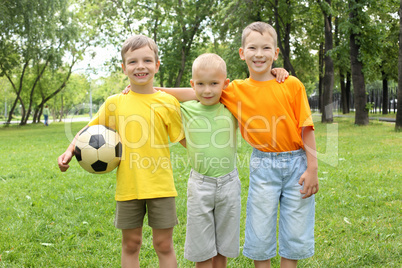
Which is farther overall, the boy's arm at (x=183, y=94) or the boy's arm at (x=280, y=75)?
the boy's arm at (x=183, y=94)

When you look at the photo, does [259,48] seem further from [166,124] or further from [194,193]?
[194,193]

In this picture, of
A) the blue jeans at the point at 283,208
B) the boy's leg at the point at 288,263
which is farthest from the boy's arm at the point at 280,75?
the boy's leg at the point at 288,263

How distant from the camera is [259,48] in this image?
263 cm

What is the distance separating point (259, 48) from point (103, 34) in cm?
2721

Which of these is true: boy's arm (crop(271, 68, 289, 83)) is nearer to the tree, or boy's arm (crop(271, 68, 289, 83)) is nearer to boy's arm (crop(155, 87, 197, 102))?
boy's arm (crop(155, 87, 197, 102))

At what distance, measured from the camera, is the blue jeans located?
2.59m

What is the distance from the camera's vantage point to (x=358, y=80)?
15.7 metres

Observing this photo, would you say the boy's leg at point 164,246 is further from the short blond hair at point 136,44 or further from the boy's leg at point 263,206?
the short blond hair at point 136,44

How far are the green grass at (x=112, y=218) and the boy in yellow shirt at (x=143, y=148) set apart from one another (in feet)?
2.57

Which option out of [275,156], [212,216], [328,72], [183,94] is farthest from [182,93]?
[328,72]

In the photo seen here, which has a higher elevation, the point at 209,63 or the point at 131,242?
the point at 209,63

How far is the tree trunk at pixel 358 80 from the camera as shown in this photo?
15.3 m

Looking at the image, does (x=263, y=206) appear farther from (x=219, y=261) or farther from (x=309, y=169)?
(x=219, y=261)

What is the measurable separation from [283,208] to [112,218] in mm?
2509
